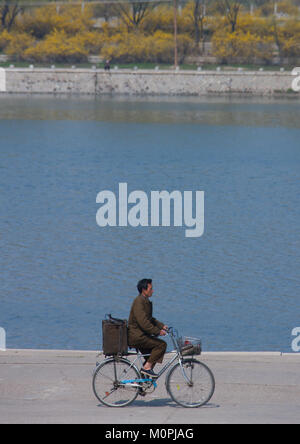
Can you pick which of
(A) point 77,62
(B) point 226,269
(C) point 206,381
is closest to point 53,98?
(A) point 77,62

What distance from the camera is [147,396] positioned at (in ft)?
30.1

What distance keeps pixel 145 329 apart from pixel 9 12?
83144 millimetres

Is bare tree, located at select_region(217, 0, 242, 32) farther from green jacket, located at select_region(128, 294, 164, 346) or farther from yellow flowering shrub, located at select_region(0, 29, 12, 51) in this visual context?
green jacket, located at select_region(128, 294, 164, 346)

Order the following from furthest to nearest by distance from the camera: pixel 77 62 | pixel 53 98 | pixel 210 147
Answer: pixel 77 62 < pixel 53 98 < pixel 210 147

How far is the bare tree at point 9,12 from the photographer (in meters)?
85.7

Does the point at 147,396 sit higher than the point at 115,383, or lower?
lower

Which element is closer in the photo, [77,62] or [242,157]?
[242,157]

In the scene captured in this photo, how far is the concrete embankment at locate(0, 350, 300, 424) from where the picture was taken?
26.8 feet

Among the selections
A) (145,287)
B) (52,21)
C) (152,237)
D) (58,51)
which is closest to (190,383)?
(145,287)

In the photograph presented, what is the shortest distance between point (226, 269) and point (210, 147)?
24440 millimetres

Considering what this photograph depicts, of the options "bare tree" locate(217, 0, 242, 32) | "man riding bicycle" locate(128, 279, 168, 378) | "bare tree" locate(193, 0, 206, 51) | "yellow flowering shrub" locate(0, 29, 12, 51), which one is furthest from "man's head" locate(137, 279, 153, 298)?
"bare tree" locate(217, 0, 242, 32)

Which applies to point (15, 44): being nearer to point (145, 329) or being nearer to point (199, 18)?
point (199, 18)
